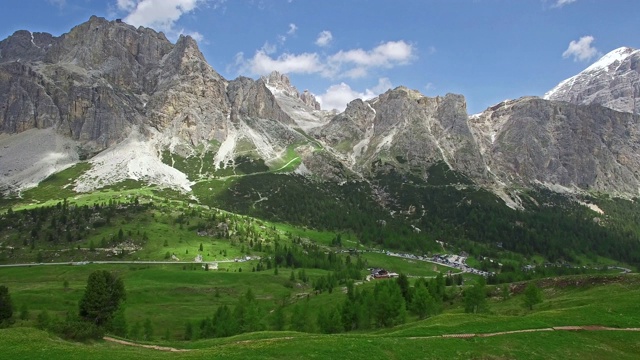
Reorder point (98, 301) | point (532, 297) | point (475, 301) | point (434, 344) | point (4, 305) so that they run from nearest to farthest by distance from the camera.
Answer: point (434, 344), point (98, 301), point (4, 305), point (532, 297), point (475, 301)

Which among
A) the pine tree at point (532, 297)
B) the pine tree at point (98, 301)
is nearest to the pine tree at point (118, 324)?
the pine tree at point (98, 301)

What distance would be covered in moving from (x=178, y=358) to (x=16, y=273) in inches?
6852

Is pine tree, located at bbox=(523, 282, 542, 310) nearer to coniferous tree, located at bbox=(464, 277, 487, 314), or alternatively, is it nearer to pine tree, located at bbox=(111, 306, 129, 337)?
coniferous tree, located at bbox=(464, 277, 487, 314)

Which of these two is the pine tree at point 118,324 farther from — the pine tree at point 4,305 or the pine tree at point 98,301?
the pine tree at point 4,305

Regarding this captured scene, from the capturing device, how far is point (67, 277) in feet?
564

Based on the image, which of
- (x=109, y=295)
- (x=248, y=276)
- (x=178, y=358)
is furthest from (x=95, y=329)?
(x=248, y=276)

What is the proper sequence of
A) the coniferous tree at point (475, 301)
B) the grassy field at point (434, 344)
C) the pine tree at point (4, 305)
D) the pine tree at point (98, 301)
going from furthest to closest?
the coniferous tree at point (475, 301) < the pine tree at point (4, 305) < the pine tree at point (98, 301) < the grassy field at point (434, 344)

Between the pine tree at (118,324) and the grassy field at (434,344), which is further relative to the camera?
the pine tree at (118,324)

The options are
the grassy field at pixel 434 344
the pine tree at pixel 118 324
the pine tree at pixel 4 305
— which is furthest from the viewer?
the pine tree at pixel 4 305

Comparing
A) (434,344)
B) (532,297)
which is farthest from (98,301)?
(532,297)

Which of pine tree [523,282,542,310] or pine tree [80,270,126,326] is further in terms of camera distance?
pine tree [523,282,542,310]

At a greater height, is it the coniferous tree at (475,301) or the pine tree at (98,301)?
the pine tree at (98,301)

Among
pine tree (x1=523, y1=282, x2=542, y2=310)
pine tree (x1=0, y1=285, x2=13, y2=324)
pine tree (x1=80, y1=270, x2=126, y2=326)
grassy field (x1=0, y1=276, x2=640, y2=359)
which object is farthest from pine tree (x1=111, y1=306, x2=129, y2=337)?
pine tree (x1=523, y1=282, x2=542, y2=310)

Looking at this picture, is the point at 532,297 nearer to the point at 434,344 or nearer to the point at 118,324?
the point at 434,344
